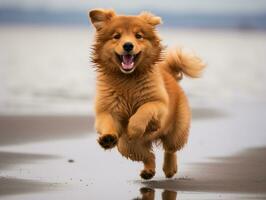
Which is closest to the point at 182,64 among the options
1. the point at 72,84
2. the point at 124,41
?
the point at 124,41

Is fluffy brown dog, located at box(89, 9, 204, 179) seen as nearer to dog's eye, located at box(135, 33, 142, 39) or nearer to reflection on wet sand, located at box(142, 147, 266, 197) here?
dog's eye, located at box(135, 33, 142, 39)

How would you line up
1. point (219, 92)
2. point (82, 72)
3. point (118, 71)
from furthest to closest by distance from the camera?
1. point (82, 72)
2. point (219, 92)
3. point (118, 71)

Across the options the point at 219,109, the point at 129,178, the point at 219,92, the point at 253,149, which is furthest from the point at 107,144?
the point at 219,92

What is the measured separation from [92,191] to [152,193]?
522 millimetres

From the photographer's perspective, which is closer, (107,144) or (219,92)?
(107,144)

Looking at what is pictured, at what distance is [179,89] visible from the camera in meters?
10.9

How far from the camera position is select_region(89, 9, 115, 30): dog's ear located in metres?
9.99

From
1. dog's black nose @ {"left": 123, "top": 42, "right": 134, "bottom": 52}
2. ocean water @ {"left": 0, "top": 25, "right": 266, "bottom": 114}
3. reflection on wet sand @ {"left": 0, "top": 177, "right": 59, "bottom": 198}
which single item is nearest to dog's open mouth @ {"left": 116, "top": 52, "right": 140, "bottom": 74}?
dog's black nose @ {"left": 123, "top": 42, "right": 134, "bottom": 52}

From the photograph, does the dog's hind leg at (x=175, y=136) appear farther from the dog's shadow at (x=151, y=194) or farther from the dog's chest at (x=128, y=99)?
the dog's shadow at (x=151, y=194)

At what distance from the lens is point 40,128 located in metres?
14.8

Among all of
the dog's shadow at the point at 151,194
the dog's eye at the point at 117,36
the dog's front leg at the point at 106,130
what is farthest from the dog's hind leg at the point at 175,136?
the dog's eye at the point at 117,36

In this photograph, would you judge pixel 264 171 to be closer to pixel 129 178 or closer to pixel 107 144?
pixel 129 178

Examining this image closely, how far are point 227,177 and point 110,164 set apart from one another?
4.46ft

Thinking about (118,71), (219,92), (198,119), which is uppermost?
(219,92)
